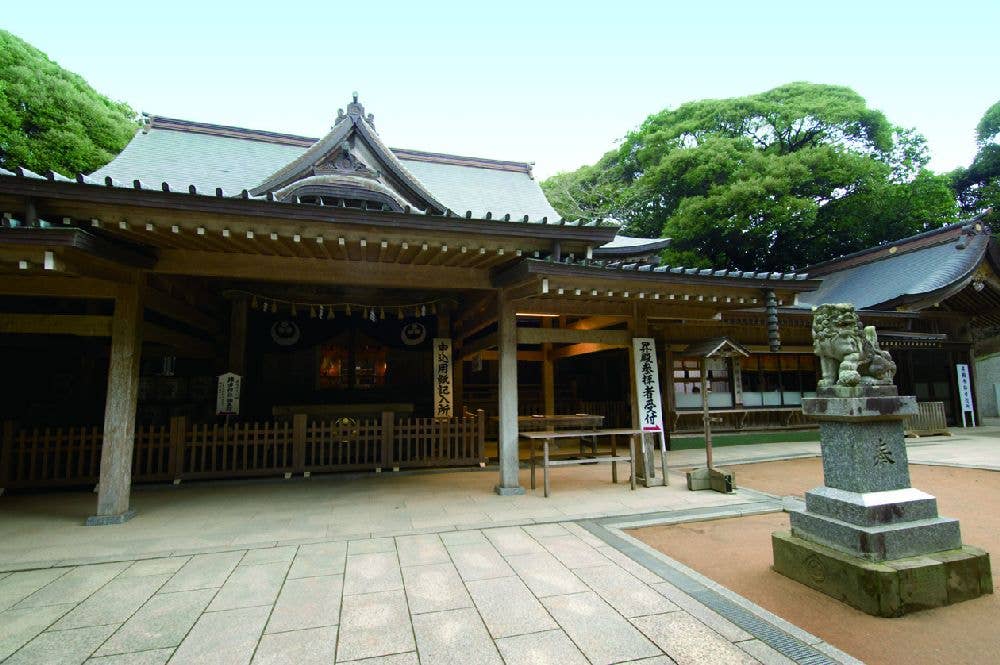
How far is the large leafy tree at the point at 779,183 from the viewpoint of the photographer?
63.5 feet

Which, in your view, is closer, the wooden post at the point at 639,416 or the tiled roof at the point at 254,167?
the wooden post at the point at 639,416

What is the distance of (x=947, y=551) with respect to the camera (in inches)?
133

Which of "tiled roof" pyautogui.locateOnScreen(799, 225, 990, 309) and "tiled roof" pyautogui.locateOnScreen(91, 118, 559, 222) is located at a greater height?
"tiled roof" pyautogui.locateOnScreen(91, 118, 559, 222)

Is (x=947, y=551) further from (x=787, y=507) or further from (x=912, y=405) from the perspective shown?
(x=787, y=507)

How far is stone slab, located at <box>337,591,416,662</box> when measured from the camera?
8.68ft

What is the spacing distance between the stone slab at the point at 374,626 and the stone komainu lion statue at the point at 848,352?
3.71m

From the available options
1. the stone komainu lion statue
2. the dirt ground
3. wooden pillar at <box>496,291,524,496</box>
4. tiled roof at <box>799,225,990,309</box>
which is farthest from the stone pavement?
tiled roof at <box>799,225,990,309</box>

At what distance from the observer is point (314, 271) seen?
20.8 feet

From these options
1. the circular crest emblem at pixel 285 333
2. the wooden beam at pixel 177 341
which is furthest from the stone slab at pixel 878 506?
the circular crest emblem at pixel 285 333

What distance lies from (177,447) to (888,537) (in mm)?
9259

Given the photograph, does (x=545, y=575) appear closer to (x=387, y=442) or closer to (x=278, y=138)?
(x=387, y=442)

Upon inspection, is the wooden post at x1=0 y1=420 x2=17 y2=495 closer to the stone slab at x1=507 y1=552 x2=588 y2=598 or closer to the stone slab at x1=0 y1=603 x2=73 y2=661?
the stone slab at x1=0 y1=603 x2=73 y2=661

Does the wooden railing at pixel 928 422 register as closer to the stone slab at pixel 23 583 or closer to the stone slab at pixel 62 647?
the stone slab at pixel 62 647

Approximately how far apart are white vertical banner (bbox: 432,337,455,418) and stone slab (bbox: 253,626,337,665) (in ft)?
23.1
